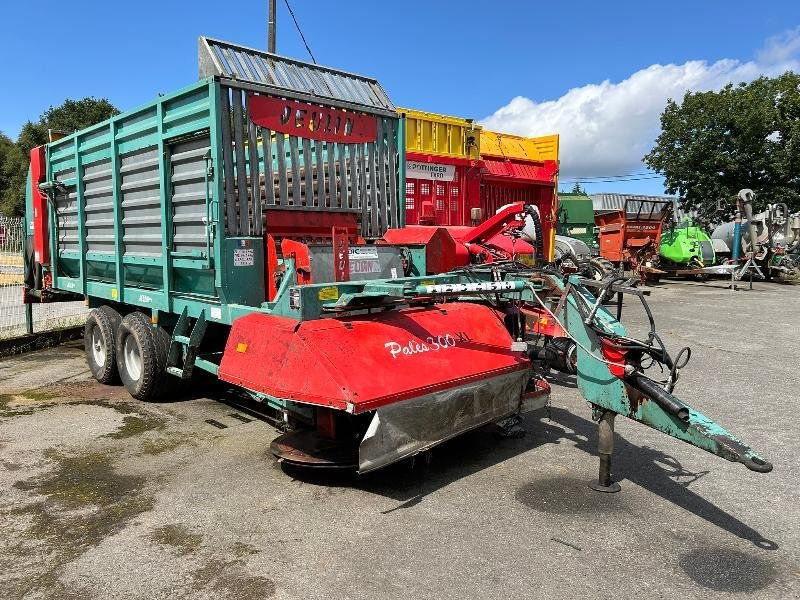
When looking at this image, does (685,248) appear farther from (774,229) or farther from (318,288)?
(318,288)

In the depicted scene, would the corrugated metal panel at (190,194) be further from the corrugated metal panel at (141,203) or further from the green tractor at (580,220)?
the green tractor at (580,220)

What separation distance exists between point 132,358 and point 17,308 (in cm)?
593

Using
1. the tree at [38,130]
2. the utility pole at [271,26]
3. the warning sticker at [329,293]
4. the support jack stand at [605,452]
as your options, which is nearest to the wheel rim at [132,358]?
the warning sticker at [329,293]

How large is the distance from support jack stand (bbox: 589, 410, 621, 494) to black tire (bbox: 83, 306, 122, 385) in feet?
16.3

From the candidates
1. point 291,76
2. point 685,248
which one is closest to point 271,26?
point 291,76

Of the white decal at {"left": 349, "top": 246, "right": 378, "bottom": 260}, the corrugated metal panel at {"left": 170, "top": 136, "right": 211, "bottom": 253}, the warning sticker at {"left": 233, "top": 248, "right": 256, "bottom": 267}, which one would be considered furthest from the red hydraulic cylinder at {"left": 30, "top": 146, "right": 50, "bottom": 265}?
the white decal at {"left": 349, "top": 246, "right": 378, "bottom": 260}

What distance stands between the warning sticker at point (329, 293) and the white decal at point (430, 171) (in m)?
5.13

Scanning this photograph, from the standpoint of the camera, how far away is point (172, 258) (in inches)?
212

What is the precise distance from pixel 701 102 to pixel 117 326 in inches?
1083

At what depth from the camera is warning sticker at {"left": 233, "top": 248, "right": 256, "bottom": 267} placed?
4793 mm

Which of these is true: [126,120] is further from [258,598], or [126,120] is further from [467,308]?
[258,598]

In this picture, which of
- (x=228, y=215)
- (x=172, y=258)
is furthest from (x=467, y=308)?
(x=172, y=258)

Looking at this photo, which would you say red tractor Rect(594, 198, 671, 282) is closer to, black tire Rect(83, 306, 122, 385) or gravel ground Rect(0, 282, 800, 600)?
gravel ground Rect(0, 282, 800, 600)

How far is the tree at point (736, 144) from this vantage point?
83.5 feet
